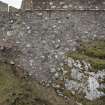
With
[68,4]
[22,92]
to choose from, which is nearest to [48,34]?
[68,4]

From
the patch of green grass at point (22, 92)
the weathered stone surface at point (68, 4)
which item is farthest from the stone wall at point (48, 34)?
the weathered stone surface at point (68, 4)

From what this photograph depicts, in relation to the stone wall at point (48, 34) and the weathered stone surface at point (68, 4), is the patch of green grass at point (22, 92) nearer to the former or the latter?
the stone wall at point (48, 34)

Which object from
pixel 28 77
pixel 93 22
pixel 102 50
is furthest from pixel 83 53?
pixel 28 77

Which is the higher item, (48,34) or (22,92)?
(48,34)

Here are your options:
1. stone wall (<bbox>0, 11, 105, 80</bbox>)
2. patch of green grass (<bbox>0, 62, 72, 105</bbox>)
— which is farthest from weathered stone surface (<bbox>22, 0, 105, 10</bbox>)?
patch of green grass (<bbox>0, 62, 72, 105</bbox>)

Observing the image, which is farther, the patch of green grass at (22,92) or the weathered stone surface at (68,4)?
the weathered stone surface at (68,4)

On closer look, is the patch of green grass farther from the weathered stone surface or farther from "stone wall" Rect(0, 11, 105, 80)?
the weathered stone surface

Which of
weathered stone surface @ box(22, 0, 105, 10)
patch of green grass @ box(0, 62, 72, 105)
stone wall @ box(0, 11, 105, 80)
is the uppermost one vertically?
weathered stone surface @ box(22, 0, 105, 10)

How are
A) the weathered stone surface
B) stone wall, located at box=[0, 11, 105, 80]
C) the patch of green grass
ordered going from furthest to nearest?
the weathered stone surface → stone wall, located at box=[0, 11, 105, 80] → the patch of green grass

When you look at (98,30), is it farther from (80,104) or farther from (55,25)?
(80,104)

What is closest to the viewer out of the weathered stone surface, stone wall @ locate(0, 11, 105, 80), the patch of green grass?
the patch of green grass

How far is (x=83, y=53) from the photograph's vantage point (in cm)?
867

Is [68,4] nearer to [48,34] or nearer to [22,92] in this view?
[48,34]

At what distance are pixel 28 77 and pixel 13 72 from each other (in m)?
0.53
